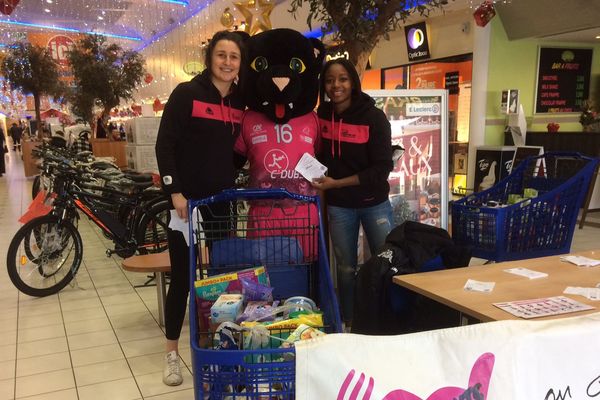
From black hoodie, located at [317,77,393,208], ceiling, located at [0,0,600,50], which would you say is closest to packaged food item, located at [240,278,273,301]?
black hoodie, located at [317,77,393,208]

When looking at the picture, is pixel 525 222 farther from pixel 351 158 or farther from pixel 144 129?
pixel 144 129

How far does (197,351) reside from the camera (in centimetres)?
121

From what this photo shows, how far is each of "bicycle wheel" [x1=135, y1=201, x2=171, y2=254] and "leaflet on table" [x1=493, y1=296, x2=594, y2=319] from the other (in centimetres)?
350

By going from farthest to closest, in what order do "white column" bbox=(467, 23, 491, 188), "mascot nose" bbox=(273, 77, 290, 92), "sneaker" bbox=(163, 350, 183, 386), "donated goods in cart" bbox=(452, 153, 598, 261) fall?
"white column" bbox=(467, 23, 491, 188) < "donated goods in cart" bbox=(452, 153, 598, 261) < "sneaker" bbox=(163, 350, 183, 386) < "mascot nose" bbox=(273, 77, 290, 92)

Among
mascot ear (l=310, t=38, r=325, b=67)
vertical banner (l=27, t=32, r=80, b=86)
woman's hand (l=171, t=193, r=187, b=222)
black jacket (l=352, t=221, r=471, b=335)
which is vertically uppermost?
vertical banner (l=27, t=32, r=80, b=86)

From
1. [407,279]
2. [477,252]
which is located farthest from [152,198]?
[407,279]

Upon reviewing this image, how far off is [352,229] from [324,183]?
40 centimetres

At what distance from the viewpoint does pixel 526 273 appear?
1.93 m

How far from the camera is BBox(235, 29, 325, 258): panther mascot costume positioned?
2.39 meters

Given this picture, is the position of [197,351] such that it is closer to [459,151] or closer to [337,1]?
[337,1]

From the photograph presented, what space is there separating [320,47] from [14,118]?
94.1 feet

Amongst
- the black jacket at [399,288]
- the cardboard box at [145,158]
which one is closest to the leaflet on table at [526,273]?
the black jacket at [399,288]

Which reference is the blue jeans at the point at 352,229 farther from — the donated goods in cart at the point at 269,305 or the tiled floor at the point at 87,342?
the tiled floor at the point at 87,342

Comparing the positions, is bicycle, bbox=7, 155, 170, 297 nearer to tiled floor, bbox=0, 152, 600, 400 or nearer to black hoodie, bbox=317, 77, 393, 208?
tiled floor, bbox=0, 152, 600, 400
